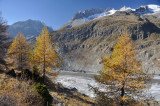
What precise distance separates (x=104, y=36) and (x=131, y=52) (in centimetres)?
12552

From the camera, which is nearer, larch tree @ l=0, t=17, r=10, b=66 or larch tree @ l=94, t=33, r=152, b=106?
larch tree @ l=94, t=33, r=152, b=106

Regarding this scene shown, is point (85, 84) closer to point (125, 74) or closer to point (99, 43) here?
point (125, 74)

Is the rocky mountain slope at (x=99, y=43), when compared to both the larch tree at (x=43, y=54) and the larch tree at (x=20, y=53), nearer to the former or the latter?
the larch tree at (x=20, y=53)

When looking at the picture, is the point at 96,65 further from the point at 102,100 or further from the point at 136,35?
the point at 102,100

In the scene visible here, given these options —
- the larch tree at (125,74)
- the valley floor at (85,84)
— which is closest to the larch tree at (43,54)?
the valley floor at (85,84)

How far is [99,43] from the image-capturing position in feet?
398

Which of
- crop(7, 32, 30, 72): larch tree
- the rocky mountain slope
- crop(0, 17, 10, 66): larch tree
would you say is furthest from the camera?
the rocky mountain slope

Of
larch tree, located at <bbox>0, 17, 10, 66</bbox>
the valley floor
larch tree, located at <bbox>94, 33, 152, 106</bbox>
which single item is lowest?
the valley floor

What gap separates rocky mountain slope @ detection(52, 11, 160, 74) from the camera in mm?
77512

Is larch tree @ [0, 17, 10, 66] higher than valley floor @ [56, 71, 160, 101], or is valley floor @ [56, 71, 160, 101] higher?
larch tree @ [0, 17, 10, 66]

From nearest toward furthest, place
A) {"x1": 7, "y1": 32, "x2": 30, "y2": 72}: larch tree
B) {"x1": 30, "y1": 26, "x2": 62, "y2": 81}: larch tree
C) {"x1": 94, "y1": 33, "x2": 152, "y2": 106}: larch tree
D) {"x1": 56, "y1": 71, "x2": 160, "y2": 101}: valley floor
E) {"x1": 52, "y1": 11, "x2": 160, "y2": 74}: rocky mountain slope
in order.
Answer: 1. {"x1": 94, "y1": 33, "x2": 152, "y2": 106}: larch tree
2. {"x1": 30, "y1": 26, "x2": 62, "y2": 81}: larch tree
3. {"x1": 7, "y1": 32, "x2": 30, "y2": 72}: larch tree
4. {"x1": 56, "y1": 71, "x2": 160, "y2": 101}: valley floor
5. {"x1": 52, "y1": 11, "x2": 160, "y2": 74}: rocky mountain slope

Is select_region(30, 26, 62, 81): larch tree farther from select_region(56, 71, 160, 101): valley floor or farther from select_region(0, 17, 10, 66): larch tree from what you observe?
select_region(56, 71, 160, 101): valley floor

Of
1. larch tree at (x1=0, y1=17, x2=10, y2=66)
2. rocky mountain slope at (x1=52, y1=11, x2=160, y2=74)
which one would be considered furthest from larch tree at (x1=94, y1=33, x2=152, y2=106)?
rocky mountain slope at (x1=52, y1=11, x2=160, y2=74)

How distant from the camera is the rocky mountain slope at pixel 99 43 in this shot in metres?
77.5
